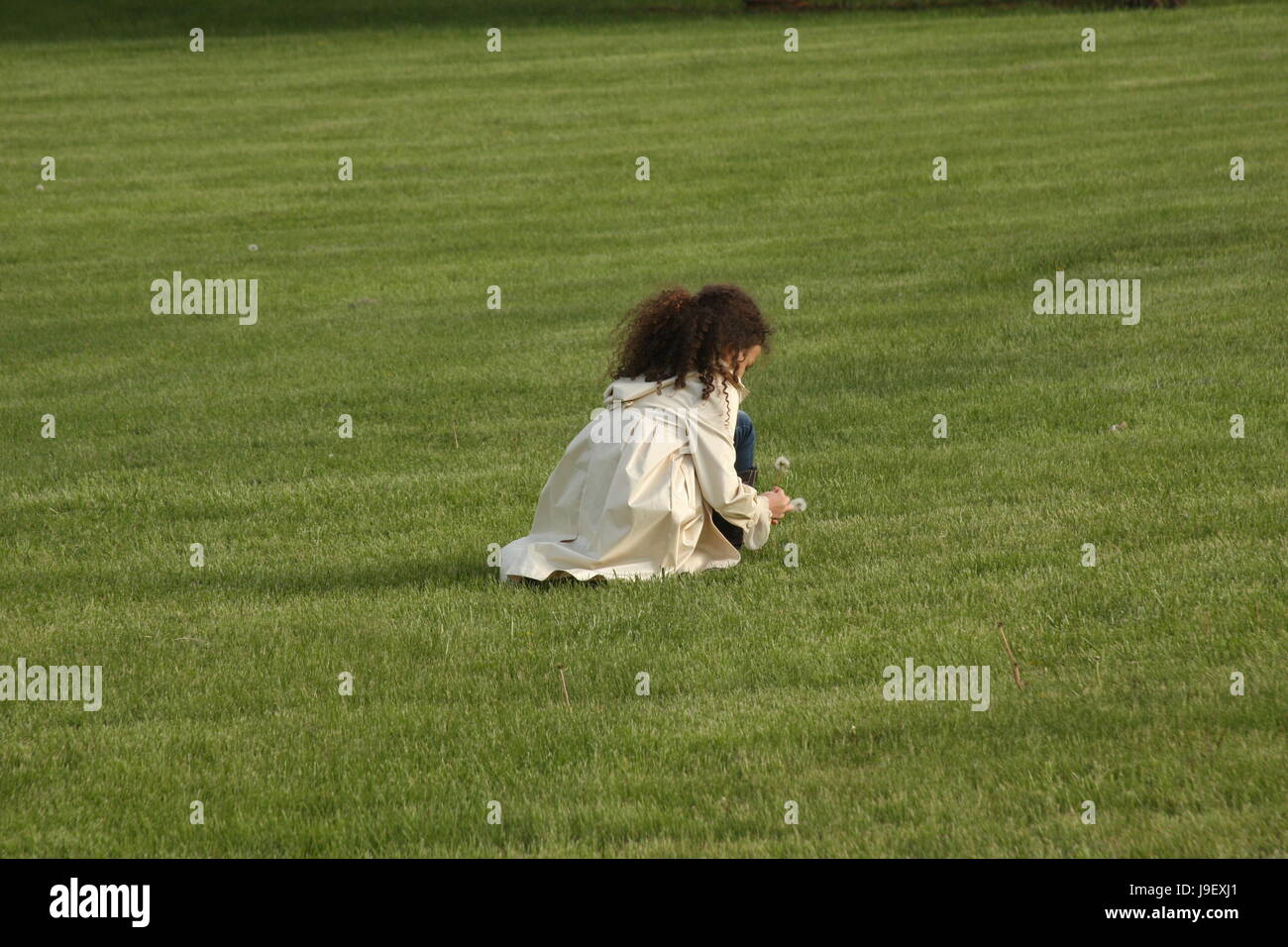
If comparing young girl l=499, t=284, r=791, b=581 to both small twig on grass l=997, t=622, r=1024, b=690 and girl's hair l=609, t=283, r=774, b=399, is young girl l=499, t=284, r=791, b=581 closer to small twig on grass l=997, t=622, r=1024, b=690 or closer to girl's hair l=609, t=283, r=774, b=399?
girl's hair l=609, t=283, r=774, b=399

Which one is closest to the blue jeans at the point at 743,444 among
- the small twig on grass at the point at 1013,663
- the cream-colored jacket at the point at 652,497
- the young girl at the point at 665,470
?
the young girl at the point at 665,470

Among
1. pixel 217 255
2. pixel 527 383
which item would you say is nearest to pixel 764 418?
pixel 527 383

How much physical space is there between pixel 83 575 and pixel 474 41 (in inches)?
818

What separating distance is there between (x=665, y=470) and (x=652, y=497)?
0.18 meters

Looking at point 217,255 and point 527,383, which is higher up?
point 217,255

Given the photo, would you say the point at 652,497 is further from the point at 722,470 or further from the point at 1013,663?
the point at 1013,663

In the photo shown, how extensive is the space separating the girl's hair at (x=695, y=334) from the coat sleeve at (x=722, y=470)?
0.33ft

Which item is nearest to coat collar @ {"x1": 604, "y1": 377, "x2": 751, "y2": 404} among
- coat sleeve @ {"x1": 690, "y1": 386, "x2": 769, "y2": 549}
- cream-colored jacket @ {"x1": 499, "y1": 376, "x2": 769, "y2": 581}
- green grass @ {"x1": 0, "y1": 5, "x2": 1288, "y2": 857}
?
cream-colored jacket @ {"x1": 499, "y1": 376, "x2": 769, "y2": 581}

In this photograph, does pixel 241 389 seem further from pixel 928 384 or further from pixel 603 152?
pixel 603 152

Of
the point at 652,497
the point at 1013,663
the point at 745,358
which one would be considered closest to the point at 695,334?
the point at 745,358

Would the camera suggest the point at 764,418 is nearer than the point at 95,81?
Yes

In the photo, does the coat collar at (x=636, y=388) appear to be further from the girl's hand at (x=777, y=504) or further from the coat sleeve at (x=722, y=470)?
the girl's hand at (x=777, y=504)

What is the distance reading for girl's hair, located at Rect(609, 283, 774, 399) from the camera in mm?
6922

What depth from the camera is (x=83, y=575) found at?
7.36 metres
